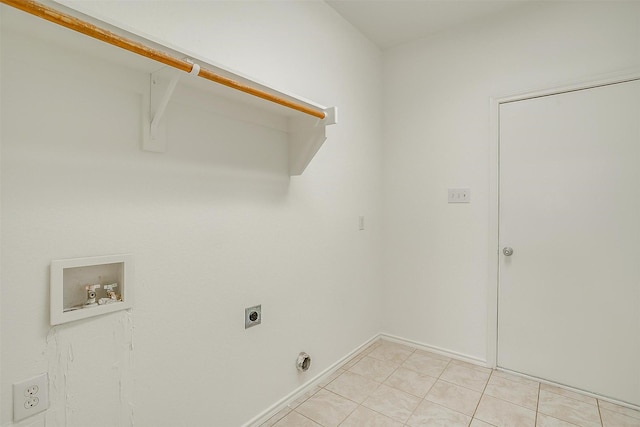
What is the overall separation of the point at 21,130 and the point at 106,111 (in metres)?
0.24

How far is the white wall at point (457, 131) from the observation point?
1.95 metres

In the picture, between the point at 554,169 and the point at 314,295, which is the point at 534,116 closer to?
the point at 554,169

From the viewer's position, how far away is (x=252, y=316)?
1612mm

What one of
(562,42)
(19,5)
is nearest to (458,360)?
(562,42)

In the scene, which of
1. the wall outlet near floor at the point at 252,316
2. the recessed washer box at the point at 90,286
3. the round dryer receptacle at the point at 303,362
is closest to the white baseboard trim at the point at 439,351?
the round dryer receptacle at the point at 303,362

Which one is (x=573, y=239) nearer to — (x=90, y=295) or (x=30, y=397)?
(x=90, y=295)

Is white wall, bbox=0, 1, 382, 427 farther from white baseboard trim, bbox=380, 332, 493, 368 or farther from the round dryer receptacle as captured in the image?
white baseboard trim, bbox=380, 332, 493, 368

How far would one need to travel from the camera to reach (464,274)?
93.8 inches

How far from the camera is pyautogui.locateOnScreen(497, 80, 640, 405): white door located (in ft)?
6.02

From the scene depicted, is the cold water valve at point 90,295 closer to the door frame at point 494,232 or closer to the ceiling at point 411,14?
the ceiling at point 411,14

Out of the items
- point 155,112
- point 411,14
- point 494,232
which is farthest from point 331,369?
point 411,14

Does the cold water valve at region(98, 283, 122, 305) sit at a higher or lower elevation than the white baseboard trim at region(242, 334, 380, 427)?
higher

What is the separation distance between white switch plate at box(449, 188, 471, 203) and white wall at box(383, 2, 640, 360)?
4 cm

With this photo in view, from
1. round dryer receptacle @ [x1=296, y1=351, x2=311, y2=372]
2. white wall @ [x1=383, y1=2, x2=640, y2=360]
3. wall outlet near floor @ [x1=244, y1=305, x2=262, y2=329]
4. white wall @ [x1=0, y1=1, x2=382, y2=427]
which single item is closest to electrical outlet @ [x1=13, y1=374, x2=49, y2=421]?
white wall @ [x1=0, y1=1, x2=382, y2=427]
